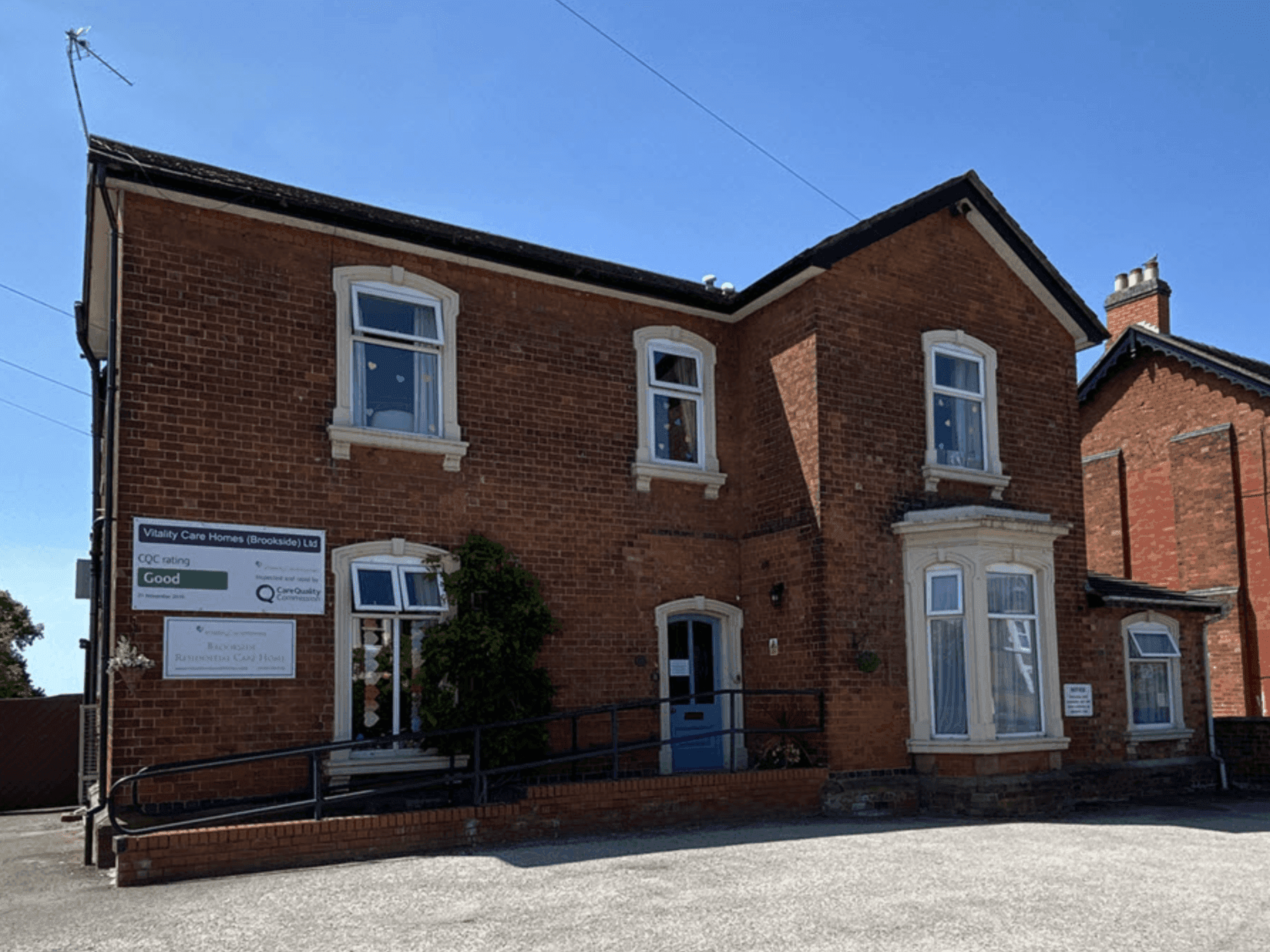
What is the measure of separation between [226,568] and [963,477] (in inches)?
352

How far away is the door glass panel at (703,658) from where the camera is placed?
1407 centimetres

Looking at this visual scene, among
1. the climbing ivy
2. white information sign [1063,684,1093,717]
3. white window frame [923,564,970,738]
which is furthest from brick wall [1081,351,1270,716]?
the climbing ivy

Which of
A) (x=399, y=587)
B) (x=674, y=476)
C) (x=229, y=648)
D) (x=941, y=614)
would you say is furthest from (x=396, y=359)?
(x=941, y=614)

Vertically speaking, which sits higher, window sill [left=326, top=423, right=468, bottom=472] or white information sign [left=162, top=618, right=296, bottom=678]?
window sill [left=326, top=423, right=468, bottom=472]

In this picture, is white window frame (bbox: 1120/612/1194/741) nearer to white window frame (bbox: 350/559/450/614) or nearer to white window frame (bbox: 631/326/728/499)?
white window frame (bbox: 631/326/728/499)

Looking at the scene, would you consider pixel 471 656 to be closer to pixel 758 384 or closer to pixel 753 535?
pixel 753 535

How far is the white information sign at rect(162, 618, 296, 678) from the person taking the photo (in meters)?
10.6

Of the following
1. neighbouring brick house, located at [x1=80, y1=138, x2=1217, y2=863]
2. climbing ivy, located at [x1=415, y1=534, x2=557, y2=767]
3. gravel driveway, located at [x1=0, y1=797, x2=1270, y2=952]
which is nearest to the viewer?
gravel driveway, located at [x1=0, y1=797, x2=1270, y2=952]

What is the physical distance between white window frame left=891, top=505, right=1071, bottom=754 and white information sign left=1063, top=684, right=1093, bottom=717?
0.63 meters

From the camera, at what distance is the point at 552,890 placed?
26.8ft

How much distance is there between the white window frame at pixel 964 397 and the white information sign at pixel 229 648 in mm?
7928

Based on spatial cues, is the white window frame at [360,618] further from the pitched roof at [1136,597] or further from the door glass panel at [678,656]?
the pitched roof at [1136,597]

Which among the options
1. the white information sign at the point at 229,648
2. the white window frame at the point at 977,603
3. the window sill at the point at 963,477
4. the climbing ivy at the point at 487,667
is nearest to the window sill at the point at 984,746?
the white window frame at the point at 977,603

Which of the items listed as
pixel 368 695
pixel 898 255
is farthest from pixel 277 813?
pixel 898 255
